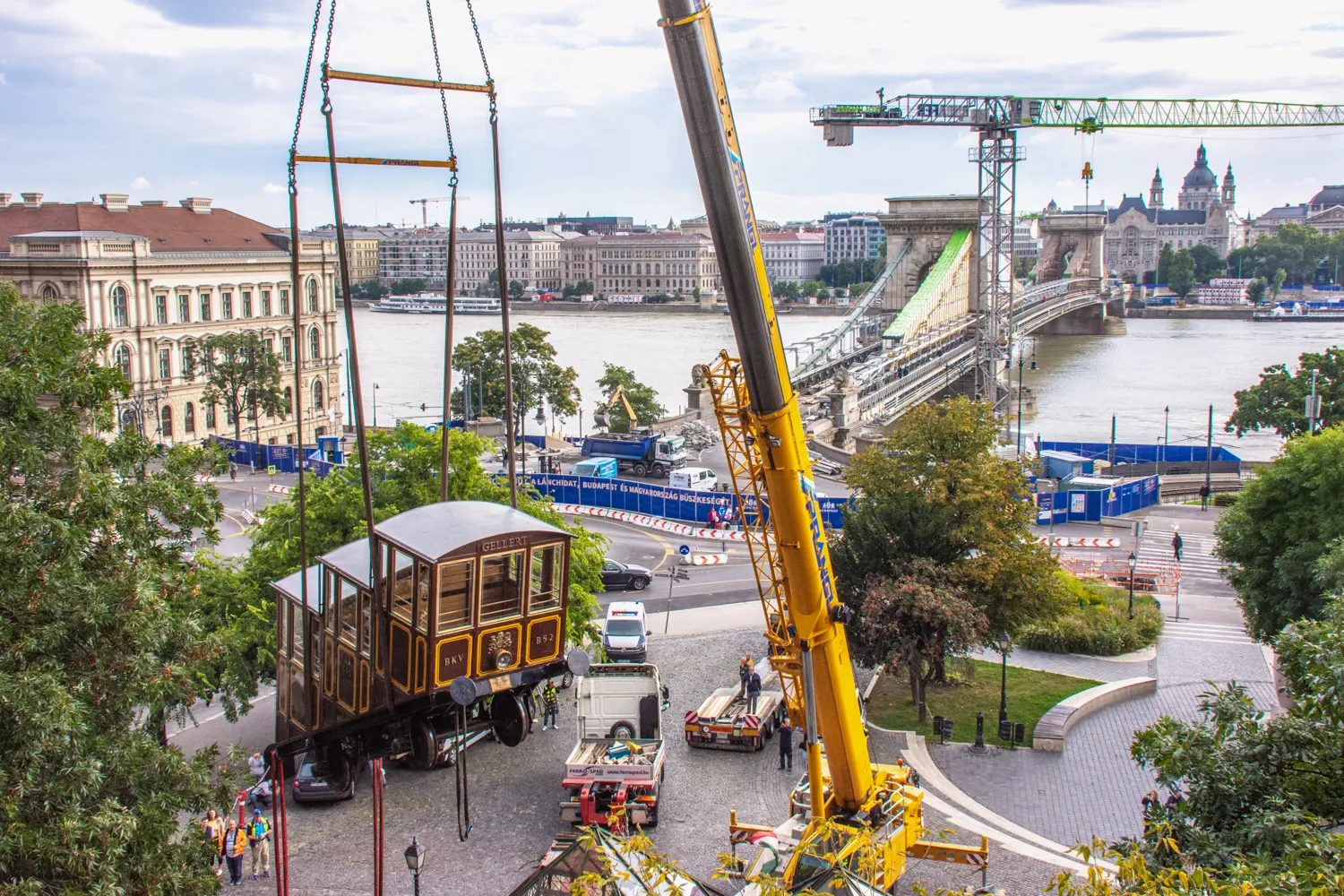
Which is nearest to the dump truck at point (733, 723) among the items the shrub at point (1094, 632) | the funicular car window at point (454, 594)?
the shrub at point (1094, 632)

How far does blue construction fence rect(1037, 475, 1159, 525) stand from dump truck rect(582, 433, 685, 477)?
1534 cm

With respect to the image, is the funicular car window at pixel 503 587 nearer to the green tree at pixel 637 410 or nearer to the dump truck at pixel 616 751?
the dump truck at pixel 616 751

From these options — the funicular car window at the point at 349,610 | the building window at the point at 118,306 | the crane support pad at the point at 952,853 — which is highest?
the building window at the point at 118,306

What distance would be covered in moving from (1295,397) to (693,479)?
25.6 metres

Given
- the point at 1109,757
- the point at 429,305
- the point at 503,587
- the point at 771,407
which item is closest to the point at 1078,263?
the point at 429,305

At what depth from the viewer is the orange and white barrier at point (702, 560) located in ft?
124

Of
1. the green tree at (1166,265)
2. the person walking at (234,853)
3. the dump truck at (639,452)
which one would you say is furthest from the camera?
the green tree at (1166,265)

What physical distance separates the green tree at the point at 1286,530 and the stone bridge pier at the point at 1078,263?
11350 cm

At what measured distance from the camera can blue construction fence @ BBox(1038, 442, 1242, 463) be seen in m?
54.8

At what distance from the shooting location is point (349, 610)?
45.1 feet

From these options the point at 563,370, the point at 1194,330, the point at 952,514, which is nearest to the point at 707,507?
the point at 952,514

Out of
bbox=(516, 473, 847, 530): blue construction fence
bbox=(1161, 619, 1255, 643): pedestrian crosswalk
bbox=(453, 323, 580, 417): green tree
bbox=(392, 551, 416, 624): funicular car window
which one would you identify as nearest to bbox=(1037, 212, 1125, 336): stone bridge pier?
bbox=(453, 323, 580, 417): green tree

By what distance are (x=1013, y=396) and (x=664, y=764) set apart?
64.6m

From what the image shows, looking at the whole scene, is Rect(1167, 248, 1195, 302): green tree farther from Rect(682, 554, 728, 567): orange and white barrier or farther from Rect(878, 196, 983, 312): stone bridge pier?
Rect(682, 554, 728, 567): orange and white barrier
